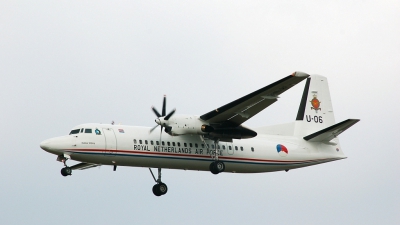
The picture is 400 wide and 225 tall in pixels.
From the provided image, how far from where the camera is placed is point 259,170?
1176 inches

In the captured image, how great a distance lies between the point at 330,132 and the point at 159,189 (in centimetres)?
752

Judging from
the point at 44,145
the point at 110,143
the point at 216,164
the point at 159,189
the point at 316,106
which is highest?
the point at 316,106

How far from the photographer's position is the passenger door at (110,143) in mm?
26812

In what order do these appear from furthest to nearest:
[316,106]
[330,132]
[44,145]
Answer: [316,106], [330,132], [44,145]

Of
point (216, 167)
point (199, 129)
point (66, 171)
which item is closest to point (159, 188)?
point (216, 167)

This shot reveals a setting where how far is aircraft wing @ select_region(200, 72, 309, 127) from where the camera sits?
25344mm

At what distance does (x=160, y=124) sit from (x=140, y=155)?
1.41 meters

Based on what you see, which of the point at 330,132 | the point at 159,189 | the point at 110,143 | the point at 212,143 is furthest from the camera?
the point at 330,132

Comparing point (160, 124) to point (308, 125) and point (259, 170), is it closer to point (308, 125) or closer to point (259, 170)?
point (259, 170)

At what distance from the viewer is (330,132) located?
2997 centimetres

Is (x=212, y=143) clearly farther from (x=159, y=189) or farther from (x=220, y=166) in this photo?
(x=159, y=189)

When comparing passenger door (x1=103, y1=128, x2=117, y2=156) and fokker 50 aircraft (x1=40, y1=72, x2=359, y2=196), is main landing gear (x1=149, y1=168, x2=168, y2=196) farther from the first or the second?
passenger door (x1=103, y1=128, x2=117, y2=156)

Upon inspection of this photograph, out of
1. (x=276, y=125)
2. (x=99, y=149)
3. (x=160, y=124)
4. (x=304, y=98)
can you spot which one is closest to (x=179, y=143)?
(x=160, y=124)

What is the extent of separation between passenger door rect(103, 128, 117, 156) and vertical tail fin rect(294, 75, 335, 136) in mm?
9149
